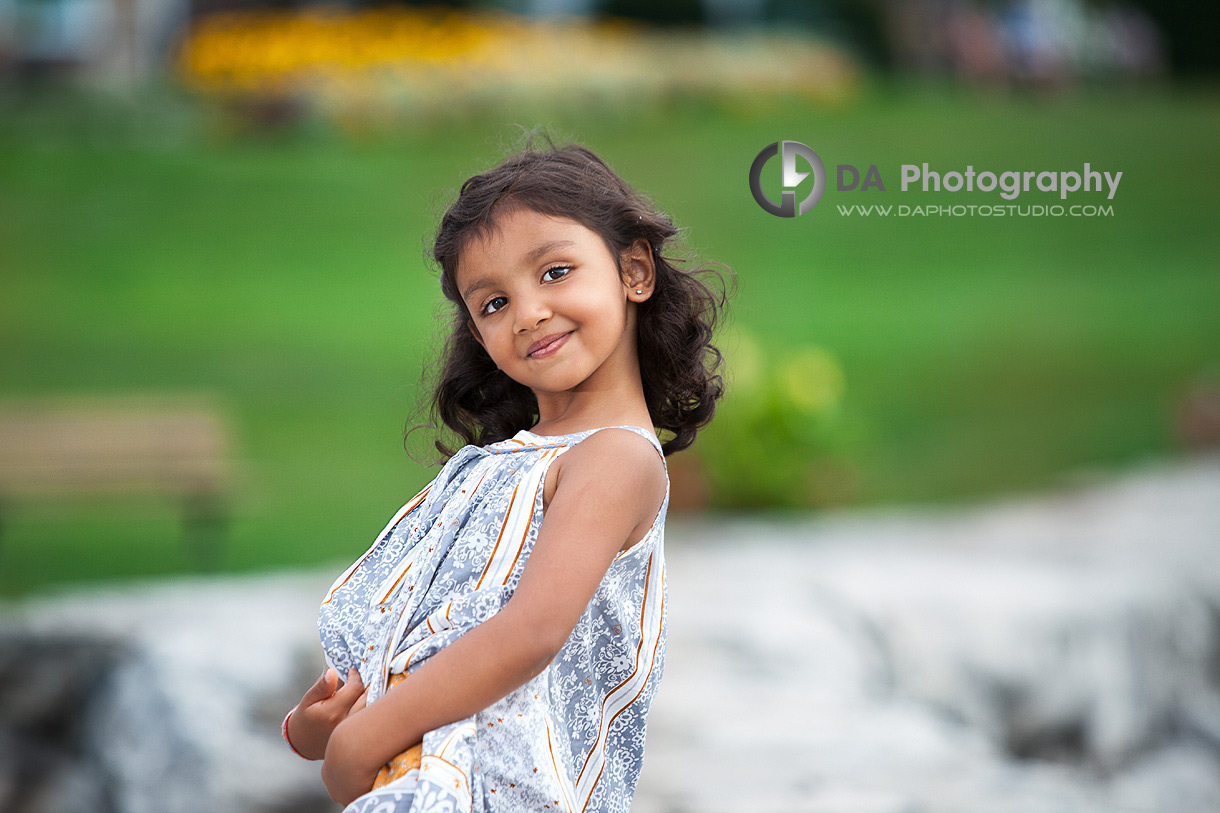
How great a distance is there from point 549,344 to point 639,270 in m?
0.18

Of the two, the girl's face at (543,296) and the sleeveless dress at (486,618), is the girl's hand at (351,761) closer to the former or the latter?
the sleeveless dress at (486,618)

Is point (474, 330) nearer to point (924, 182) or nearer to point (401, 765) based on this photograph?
point (401, 765)

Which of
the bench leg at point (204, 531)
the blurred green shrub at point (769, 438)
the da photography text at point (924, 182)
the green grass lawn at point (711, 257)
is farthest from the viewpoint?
the green grass lawn at point (711, 257)

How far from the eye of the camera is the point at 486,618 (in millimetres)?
1293

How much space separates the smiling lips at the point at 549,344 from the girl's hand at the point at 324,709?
43 cm

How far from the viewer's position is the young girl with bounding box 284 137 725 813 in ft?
4.11

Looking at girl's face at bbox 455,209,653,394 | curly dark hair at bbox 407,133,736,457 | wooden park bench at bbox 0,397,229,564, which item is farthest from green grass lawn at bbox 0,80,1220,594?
girl's face at bbox 455,209,653,394

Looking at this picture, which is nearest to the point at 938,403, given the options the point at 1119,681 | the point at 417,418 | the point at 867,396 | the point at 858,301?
the point at 867,396

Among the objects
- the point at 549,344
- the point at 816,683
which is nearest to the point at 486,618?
the point at 549,344

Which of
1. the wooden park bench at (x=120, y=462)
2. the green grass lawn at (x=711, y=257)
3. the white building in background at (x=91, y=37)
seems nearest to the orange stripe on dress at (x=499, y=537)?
the wooden park bench at (x=120, y=462)

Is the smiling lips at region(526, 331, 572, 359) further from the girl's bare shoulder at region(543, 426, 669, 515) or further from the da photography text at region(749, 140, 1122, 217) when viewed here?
the da photography text at region(749, 140, 1122, 217)

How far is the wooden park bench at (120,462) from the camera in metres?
5.54

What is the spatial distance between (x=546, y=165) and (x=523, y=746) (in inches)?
26.4

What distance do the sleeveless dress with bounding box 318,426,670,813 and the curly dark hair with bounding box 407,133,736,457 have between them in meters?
0.17
